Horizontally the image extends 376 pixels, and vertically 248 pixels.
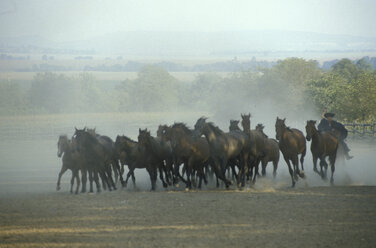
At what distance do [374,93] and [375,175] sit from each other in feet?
94.1

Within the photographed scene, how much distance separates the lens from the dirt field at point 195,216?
336 inches

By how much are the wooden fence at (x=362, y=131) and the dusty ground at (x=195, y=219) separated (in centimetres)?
2364

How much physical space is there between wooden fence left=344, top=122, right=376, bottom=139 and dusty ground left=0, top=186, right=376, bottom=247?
2364cm

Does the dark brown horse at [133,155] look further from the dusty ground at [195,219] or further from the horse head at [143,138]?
the dusty ground at [195,219]

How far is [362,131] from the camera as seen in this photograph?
37875 millimetres

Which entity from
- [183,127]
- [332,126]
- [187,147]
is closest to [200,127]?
[183,127]

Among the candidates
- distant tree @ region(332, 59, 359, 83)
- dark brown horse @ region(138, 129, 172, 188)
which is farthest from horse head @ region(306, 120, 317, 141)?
distant tree @ region(332, 59, 359, 83)

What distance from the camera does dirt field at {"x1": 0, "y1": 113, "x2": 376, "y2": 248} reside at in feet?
28.0

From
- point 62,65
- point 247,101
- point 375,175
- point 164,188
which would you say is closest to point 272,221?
point 164,188

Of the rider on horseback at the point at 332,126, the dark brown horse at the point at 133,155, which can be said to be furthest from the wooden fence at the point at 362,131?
the dark brown horse at the point at 133,155

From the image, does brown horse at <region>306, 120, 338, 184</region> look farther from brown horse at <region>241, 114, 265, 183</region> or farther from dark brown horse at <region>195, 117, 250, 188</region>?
dark brown horse at <region>195, 117, 250, 188</region>

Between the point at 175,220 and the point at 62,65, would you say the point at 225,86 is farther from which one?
the point at 175,220

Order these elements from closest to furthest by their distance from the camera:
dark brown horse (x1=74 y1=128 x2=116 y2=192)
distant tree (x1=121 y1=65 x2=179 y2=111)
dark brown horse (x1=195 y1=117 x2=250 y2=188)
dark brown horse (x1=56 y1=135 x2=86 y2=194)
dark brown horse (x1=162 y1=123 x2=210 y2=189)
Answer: dark brown horse (x1=195 y1=117 x2=250 y2=188) → dark brown horse (x1=162 y1=123 x2=210 y2=189) → dark brown horse (x1=56 y1=135 x2=86 y2=194) → dark brown horse (x1=74 y1=128 x2=116 y2=192) → distant tree (x1=121 y1=65 x2=179 y2=111)

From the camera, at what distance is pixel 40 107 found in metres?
53.7
